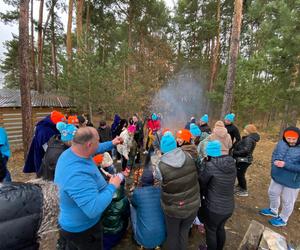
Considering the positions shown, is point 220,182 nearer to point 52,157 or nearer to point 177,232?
point 177,232

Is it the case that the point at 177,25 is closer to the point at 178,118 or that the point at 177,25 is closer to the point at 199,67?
the point at 199,67

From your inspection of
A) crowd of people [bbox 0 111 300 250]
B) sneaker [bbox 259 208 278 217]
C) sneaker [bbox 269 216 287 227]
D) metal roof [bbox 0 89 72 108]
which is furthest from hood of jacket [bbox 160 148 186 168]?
metal roof [bbox 0 89 72 108]

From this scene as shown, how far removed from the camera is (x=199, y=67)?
18516mm

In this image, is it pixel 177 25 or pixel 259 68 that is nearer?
pixel 259 68

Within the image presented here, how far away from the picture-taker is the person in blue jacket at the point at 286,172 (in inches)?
125

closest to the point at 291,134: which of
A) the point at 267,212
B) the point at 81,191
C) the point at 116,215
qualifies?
the point at 267,212

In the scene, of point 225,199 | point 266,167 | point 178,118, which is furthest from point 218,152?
point 178,118

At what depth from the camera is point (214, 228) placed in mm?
2572

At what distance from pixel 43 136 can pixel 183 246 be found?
3.05m

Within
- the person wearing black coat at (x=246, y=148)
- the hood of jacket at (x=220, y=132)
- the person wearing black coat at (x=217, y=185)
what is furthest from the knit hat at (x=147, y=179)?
the person wearing black coat at (x=246, y=148)

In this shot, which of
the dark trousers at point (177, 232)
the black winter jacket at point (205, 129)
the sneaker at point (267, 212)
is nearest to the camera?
the dark trousers at point (177, 232)

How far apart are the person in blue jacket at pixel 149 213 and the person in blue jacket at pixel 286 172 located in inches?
85.7

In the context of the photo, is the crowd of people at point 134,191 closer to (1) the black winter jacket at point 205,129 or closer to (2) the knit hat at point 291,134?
(2) the knit hat at point 291,134

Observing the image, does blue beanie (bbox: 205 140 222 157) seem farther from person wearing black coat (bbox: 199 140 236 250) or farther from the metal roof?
the metal roof
